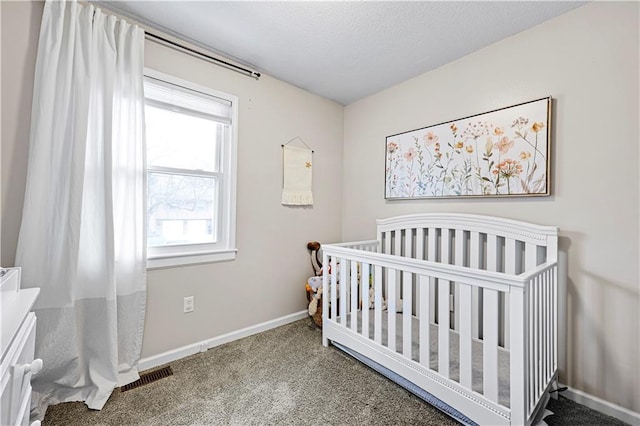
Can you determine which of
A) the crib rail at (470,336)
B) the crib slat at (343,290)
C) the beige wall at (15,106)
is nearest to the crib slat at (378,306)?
the crib rail at (470,336)

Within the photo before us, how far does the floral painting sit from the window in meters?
1.47

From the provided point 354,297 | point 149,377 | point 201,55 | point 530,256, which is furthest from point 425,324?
point 201,55

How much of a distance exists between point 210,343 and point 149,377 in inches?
17.7

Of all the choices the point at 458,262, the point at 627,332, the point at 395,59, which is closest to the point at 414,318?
the point at 458,262

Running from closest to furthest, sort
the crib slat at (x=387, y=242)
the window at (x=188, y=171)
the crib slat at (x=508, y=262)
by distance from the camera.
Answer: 1. the crib slat at (x=508, y=262)
2. the window at (x=188, y=171)
3. the crib slat at (x=387, y=242)

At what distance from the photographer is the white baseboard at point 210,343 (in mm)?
1888

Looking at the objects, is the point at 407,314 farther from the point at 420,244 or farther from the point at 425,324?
the point at 420,244

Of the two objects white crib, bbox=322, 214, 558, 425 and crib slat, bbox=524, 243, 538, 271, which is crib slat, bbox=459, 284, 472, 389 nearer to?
white crib, bbox=322, 214, 558, 425

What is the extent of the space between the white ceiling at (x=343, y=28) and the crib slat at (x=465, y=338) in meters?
1.64

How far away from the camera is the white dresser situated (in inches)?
26.0

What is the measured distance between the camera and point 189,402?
1.55m

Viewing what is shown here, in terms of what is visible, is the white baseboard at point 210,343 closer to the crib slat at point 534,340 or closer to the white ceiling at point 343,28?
the crib slat at point 534,340

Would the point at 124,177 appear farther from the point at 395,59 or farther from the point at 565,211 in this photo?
the point at 565,211

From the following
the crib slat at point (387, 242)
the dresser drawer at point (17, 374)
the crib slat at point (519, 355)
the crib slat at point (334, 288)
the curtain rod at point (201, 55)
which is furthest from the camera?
the crib slat at point (387, 242)
